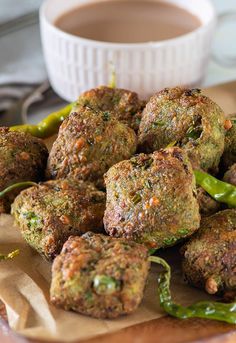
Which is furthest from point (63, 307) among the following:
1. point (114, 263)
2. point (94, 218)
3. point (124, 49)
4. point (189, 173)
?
point (124, 49)

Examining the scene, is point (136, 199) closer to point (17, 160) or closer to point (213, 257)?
point (213, 257)

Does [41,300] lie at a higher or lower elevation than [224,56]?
higher

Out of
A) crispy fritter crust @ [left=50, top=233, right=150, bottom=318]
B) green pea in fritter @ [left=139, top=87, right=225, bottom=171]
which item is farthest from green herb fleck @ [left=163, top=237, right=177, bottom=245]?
green pea in fritter @ [left=139, top=87, right=225, bottom=171]

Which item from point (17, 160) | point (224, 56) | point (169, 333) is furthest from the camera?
point (224, 56)

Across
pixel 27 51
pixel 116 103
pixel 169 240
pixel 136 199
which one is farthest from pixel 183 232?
pixel 27 51

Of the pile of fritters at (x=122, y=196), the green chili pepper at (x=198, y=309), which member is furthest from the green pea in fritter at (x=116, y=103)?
the green chili pepper at (x=198, y=309)

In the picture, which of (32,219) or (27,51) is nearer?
(32,219)

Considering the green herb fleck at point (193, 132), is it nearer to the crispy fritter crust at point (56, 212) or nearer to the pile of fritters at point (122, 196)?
the pile of fritters at point (122, 196)

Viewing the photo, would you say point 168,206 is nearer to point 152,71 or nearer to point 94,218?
point 94,218
